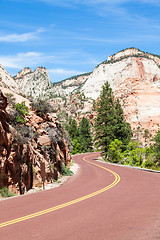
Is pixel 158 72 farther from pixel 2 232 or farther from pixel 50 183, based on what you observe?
pixel 2 232

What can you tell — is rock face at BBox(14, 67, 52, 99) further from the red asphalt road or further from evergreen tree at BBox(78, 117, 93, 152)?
the red asphalt road

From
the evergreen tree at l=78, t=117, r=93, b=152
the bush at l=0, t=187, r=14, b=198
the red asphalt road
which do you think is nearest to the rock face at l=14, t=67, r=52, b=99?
the evergreen tree at l=78, t=117, r=93, b=152

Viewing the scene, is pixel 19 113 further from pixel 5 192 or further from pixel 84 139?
pixel 84 139

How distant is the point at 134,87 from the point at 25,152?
110724 millimetres

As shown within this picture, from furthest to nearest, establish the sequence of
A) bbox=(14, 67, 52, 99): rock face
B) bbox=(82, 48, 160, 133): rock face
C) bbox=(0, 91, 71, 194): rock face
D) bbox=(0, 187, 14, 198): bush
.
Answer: bbox=(14, 67, 52, 99): rock face, bbox=(82, 48, 160, 133): rock face, bbox=(0, 91, 71, 194): rock face, bbox=(0, 187, 14, 198): bush

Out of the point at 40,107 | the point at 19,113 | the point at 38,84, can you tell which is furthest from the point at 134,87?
the point at 19,113

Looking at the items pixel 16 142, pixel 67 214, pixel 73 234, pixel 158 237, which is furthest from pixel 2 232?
pixel 16 142

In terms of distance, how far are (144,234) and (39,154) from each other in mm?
13035

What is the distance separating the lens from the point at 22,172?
14375 mm

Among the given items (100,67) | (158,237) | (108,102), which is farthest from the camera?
(100,67)

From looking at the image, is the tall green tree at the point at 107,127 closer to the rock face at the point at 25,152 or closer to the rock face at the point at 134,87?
the rock face at the point at 25,152

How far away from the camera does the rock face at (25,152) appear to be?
1277 centimetres

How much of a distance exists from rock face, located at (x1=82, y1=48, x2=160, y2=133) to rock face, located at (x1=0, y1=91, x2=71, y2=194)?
274 ft

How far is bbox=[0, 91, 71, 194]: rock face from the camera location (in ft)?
41.9
